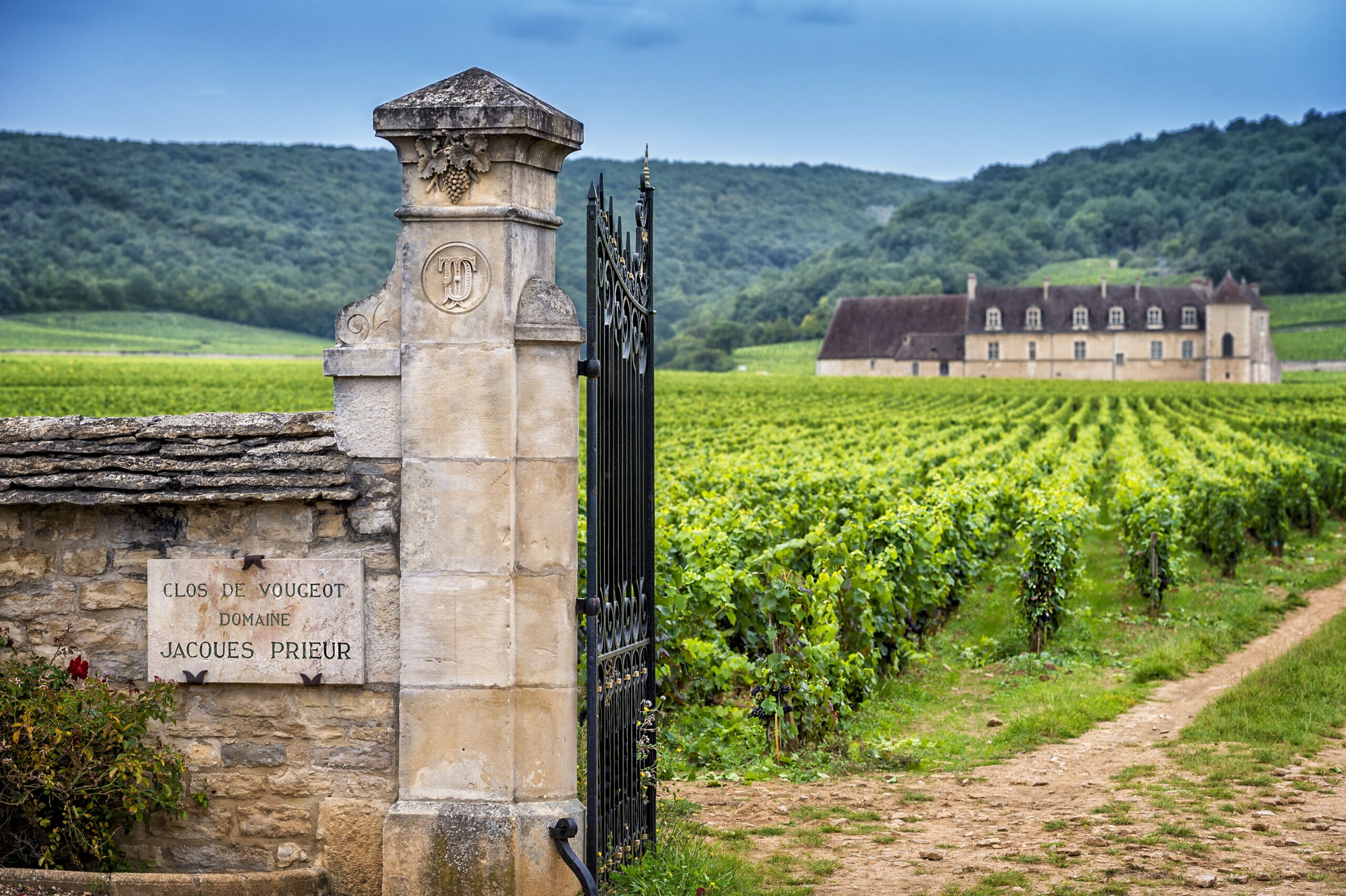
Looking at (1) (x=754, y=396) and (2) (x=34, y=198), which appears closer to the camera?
(1) (x=754, y=396)

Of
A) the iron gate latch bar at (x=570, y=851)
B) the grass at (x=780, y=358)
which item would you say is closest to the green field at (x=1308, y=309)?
the grass at (x=780, y=358)

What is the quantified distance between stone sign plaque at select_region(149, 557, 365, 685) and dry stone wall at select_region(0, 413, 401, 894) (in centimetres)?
6

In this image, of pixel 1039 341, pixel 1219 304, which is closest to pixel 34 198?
pixel 1039 341

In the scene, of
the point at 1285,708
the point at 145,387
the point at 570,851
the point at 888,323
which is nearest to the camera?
the point at 570,851

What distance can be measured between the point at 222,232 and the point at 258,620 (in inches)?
5585

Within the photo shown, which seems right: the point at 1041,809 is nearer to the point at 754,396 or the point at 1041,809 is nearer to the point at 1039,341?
the point at 754,396

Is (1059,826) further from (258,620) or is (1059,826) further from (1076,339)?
(1076,339)

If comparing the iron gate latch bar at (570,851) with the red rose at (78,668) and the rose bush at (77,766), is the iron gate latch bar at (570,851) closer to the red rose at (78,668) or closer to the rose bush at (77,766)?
the rose bush at (77,766)

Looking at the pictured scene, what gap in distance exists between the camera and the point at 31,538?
17.5 ft

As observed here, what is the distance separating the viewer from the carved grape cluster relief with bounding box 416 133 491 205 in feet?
16.0

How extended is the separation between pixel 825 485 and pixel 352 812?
9.54 meters

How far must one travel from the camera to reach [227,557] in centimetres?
517

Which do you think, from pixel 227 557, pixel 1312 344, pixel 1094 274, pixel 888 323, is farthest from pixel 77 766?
pixel 1094 274

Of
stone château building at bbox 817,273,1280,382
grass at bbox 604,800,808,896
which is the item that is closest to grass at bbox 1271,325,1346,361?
stone château building at bbox 817,273,1280,382
